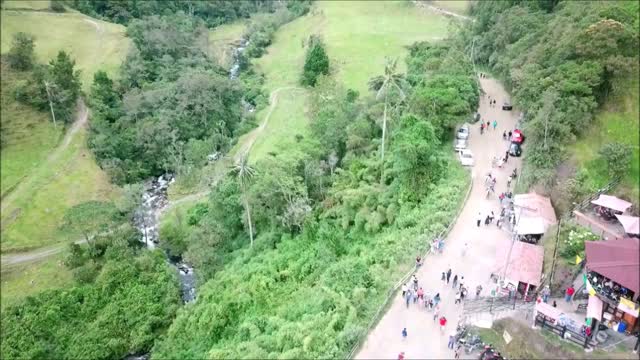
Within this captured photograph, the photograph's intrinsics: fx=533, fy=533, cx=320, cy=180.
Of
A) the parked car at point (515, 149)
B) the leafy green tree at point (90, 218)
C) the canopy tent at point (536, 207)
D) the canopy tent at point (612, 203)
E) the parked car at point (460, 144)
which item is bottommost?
the leafy green tree at point (90, 218)

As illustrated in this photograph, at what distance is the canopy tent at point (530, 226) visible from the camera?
124 ft

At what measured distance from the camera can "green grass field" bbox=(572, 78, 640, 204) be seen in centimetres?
4092

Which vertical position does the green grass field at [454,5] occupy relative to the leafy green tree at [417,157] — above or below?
above

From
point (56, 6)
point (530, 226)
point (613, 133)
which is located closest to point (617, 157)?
point (613, 133)

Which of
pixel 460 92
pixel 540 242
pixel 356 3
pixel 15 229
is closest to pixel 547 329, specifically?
pixel 540 242

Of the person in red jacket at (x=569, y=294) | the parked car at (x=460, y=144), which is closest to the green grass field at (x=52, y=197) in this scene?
the parked car at (x=460, y=144)

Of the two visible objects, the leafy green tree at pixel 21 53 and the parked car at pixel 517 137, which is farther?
the leafy green tree at pixel 21 53

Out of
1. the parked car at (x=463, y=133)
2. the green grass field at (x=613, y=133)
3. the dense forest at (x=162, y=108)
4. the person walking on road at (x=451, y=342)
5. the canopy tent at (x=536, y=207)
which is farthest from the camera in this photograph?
the dense forest at (x=162, y=108)

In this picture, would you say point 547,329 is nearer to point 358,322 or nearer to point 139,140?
point 358,322

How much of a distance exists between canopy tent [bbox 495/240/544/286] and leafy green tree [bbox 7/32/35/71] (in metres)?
65.8

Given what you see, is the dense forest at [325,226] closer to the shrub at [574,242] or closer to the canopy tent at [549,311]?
the shrub at [574,242]

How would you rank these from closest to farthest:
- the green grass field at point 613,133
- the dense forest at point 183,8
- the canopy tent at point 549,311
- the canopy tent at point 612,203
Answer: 1. the canopy tent at point 549,311
2. the canopy tent at point 612,203
3. the green grass field at point 613,133
4. the dense forest at point 183,8

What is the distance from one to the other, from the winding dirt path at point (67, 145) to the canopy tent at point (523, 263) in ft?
121

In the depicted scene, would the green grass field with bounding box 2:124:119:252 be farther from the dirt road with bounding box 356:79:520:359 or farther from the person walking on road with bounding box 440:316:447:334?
the person walking on road with bounding box 440:316:447:334
